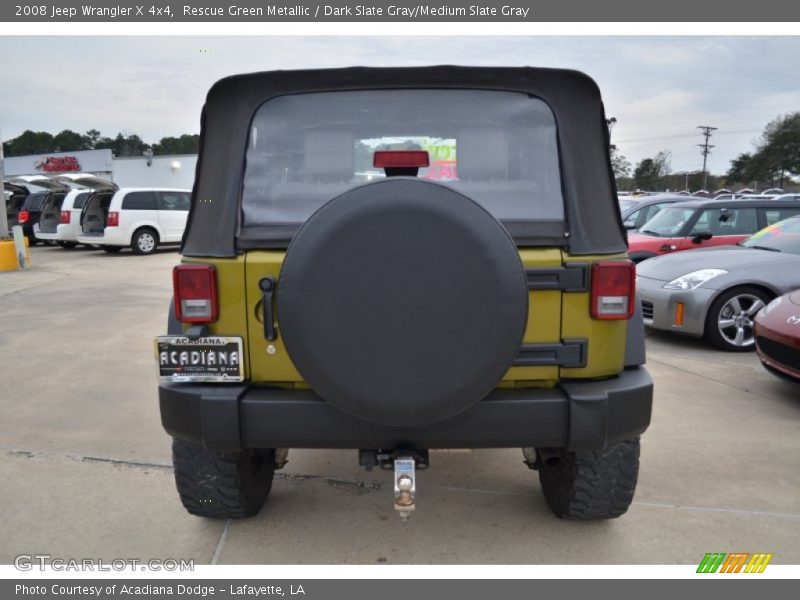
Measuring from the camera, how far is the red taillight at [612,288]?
7.66 ft

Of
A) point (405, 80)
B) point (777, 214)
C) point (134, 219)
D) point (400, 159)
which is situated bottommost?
point (134, 219)

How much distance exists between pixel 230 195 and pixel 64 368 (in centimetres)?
416

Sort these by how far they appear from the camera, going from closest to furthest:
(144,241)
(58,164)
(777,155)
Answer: (144,241), (58,164), (777,155)

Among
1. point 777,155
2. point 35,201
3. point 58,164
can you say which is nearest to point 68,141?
point 58,164

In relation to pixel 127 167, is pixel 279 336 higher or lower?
lower

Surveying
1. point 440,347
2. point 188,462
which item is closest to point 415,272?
point 440,347

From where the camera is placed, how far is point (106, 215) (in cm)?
1706

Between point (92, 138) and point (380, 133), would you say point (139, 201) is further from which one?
point (92, 138)

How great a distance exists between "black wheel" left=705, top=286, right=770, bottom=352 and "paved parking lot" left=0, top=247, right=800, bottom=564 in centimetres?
93

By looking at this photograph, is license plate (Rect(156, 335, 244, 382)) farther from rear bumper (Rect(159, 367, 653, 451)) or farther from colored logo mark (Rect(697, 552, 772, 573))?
colored logo mark (Rect(697, 552, 772, 573))

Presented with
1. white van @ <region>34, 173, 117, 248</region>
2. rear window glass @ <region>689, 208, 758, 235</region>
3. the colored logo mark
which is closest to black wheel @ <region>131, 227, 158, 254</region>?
white van @ <region>34, 173, 117, 248</region>

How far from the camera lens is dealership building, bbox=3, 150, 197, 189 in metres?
40.5
